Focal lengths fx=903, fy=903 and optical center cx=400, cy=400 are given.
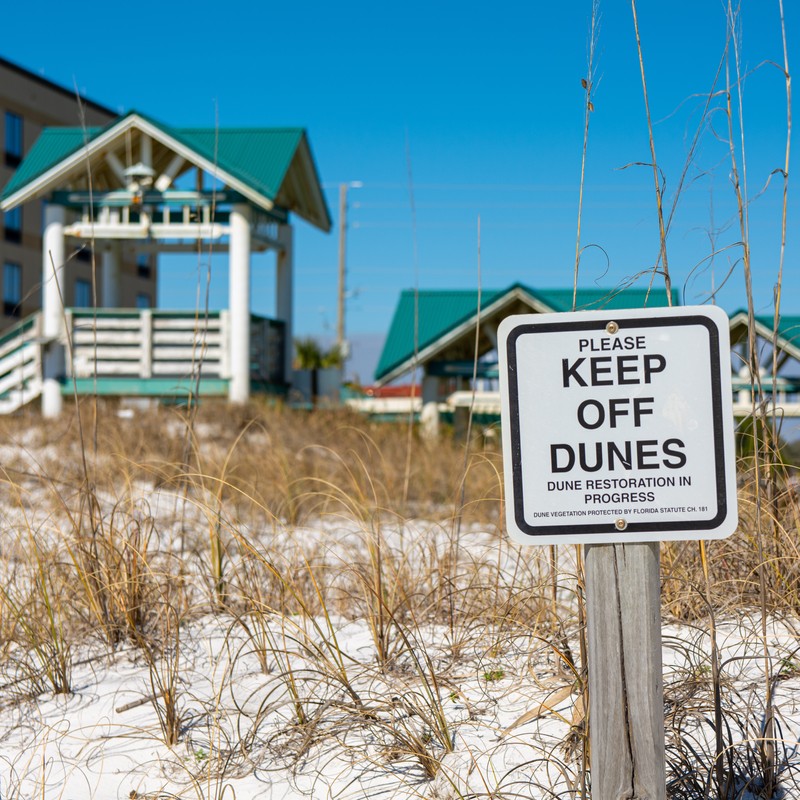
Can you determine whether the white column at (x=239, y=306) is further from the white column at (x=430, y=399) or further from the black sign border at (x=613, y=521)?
the black sign border at (x=613, y=521)

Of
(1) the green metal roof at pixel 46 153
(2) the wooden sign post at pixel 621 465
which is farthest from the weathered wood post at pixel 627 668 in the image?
(1) the green metal roof at pixel 46 153

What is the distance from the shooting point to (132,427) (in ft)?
34.7

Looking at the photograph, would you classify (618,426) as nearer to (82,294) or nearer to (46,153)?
(46,153)

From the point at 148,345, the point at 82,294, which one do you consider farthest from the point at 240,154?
the point at 82,294

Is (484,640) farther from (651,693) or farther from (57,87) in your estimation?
(57,87)

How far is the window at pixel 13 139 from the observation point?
31875 mm

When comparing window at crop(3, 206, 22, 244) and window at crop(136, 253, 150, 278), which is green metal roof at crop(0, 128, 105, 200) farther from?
window at crop(136, 253, 150, 278)

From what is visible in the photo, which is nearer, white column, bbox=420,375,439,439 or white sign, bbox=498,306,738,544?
white sign, bbox=498,306,738,544

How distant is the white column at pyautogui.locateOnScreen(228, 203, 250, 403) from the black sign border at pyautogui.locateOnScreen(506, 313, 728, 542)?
11750 mm

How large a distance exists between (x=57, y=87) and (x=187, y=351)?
24.9m

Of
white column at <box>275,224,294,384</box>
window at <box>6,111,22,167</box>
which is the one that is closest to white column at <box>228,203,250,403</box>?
white column at <box>275,224,294,384</box>

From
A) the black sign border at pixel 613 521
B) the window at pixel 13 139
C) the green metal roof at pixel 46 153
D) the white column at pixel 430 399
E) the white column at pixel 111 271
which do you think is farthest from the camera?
the window at pixel 13 139

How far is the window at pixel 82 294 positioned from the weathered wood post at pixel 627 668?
3490 cm

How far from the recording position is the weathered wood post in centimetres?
185
